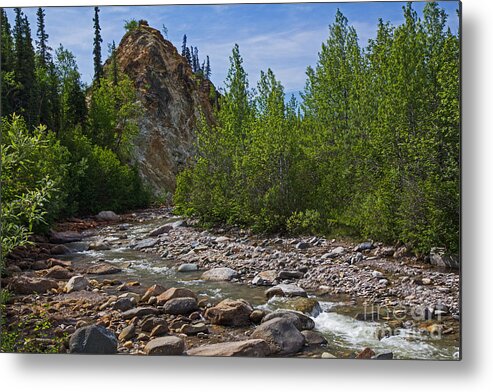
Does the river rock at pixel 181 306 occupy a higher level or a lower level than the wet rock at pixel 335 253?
lower

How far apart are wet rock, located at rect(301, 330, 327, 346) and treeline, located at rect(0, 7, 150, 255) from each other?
68.8 inches

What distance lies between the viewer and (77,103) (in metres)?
4.31

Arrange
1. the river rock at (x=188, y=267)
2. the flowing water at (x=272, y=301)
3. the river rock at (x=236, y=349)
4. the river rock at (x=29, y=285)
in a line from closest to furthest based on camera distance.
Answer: the flowing water at (x=272, y=301) → the river rock at (x=236, y=349) → the river rock at (x=29, y=285) → the river rock at (x=188, y=267)

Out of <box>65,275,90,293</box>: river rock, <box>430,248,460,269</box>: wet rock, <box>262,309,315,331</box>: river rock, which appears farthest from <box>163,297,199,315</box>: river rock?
<box>430,248,460,269</box>: wet rock

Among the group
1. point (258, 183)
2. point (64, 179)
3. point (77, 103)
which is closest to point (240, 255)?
point (258, 183)

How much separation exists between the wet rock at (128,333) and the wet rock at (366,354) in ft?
5.58

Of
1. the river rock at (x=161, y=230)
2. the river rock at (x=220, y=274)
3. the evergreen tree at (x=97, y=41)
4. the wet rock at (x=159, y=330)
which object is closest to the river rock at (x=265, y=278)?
the river rock at (x=220, y=274)

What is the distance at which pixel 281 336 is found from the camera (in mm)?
3744

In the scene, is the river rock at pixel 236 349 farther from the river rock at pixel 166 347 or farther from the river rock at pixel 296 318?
the river rock at pixel 296 318

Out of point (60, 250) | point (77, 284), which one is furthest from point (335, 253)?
point (60, 250)

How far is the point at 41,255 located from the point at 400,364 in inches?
117

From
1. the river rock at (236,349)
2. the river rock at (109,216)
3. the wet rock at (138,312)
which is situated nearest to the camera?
the river rock at (236,349)

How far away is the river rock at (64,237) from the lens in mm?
4114

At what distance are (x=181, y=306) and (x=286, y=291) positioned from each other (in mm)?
841
